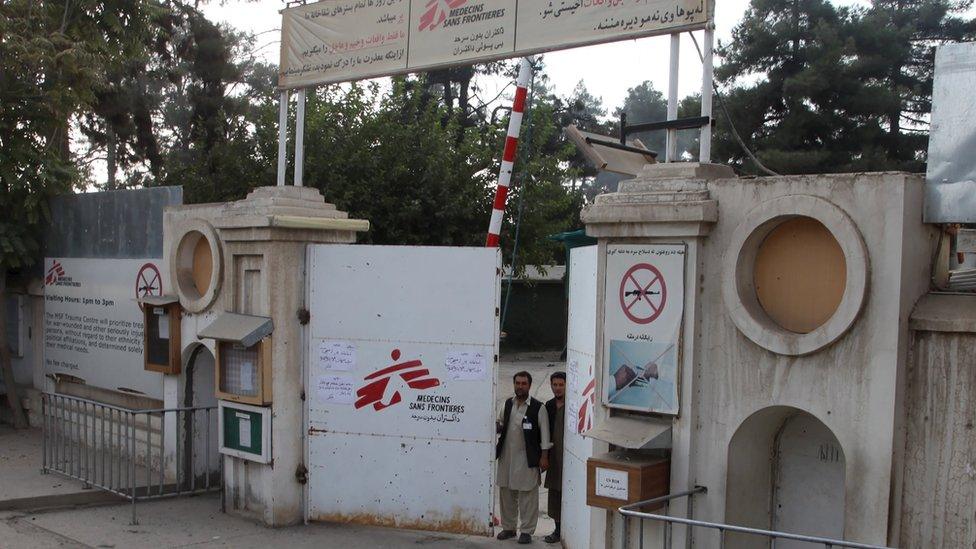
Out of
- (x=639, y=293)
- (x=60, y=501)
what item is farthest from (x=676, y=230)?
(x=60, y=501)

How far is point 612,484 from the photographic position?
6.12 m

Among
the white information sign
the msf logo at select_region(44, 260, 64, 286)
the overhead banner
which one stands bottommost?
the white information sign

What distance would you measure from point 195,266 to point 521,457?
4.26 m

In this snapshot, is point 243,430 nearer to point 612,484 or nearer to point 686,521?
point 612,484

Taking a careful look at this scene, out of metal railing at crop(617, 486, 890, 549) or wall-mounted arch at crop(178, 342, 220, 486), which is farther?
wall-mounted arch at crop(178, 342, 220, 486)

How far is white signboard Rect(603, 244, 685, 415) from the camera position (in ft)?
20.5

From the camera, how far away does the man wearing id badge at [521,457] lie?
8.26m

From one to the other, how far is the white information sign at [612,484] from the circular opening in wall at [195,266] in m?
4.92

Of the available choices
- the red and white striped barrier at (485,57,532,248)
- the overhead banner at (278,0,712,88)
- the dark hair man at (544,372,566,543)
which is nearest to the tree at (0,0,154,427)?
the overhead banner at (278,0,712,88)

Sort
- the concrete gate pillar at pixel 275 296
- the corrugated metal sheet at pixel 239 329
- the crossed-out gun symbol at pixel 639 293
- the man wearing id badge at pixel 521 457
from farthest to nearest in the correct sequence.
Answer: the concrete gate pillar at pixel 275 296, the corrugated metal sheet at pixel 239 329, the man wearing id badge at pixel 521 457, the crossed-out gun symbol at pixel 639 293

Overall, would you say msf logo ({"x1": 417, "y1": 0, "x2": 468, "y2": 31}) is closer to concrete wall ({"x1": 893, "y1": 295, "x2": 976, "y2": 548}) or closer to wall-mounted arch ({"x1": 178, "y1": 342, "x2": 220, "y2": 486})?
wall-mounted arch ({"x1": 178, "y1": 342, "x2": 220, "y2": 486})

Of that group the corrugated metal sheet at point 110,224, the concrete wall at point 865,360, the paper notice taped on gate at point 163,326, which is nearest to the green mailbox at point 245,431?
the paper notice taped on gate at point 163,326

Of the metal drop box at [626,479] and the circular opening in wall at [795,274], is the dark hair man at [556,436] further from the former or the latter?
the circular opening in wall at [795,274]

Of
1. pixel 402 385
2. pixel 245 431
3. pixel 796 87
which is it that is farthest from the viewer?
pixel 796 87
